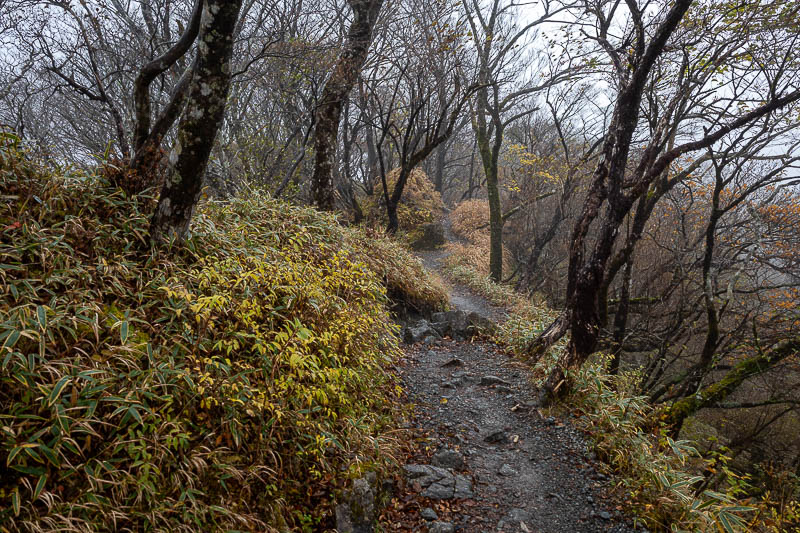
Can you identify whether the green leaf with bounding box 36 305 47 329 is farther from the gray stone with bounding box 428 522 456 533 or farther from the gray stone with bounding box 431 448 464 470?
the gray stone with bounding box 431 448 464 470

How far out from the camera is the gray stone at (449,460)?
3990mm

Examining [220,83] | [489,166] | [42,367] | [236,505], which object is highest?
[489,166]

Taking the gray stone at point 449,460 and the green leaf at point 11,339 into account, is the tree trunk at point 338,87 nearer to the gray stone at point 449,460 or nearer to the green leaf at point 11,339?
the gray stone at point 449,460

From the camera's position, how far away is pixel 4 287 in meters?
2.77

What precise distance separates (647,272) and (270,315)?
1233 cm

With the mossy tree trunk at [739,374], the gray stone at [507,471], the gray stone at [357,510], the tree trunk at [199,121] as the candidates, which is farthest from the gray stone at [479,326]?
the tree trunk at [199,121]

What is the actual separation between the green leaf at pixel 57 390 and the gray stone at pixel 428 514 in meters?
2.86

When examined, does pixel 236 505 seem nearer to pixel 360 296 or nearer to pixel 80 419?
pixel 80 419

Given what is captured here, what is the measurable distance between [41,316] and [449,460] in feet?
12.2

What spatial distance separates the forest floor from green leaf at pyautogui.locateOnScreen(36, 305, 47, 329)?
296 centimetres

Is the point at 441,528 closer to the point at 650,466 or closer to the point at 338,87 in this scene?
the point at 650,466

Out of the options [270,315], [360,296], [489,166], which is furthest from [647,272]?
[270,315]

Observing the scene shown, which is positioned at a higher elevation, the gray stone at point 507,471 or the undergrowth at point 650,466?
the undergrowth at point 650,466

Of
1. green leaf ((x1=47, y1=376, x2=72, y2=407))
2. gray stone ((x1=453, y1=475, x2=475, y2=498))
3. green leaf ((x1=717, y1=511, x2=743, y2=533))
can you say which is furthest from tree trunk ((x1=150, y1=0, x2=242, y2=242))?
green leaf ((x1=717, y1=511, x2=743, y2=533))
